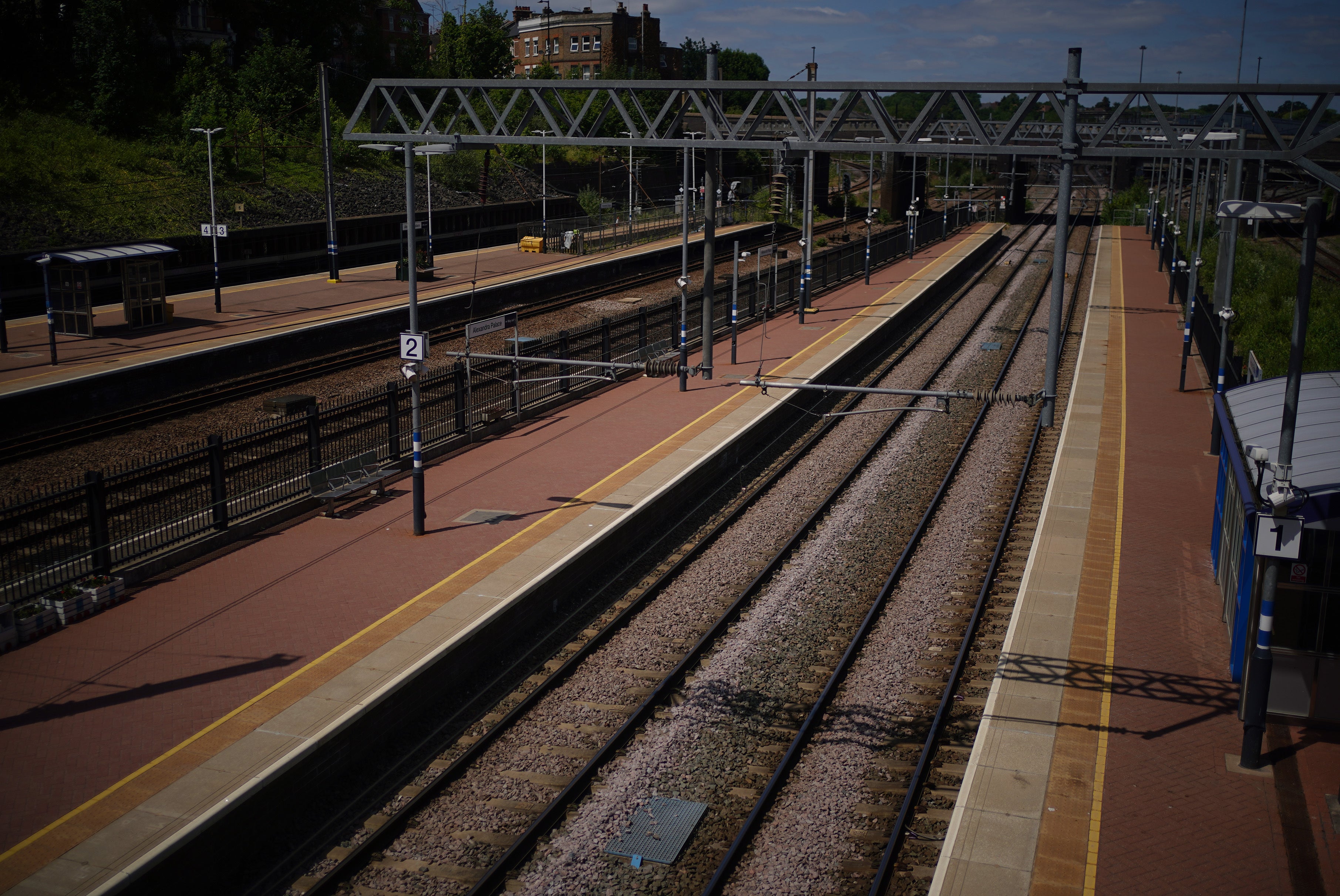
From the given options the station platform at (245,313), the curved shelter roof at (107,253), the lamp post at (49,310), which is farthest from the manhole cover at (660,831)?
the curved shelter roof at (107,253)

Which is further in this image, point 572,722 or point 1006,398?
point 1006,398

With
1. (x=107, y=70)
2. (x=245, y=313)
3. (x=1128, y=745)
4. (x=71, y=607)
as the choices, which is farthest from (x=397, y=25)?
(x=1128, y=745)

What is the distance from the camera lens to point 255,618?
41.9 feet

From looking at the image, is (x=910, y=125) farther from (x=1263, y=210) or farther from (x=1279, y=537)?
(x=1279, y=537)

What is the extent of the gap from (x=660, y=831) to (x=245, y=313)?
26.6 meters

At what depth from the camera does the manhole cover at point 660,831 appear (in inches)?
365

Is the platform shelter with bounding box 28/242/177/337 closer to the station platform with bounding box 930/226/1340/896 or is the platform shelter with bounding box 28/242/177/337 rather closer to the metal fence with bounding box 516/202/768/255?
the metal fence with bounding box 516/202/768/255

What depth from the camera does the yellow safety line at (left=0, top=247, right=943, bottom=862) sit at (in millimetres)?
8734

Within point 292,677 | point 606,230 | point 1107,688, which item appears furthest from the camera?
point 606,230

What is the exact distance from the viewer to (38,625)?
487 inches

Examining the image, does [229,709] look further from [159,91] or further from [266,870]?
[159,91]

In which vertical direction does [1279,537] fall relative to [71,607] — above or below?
above

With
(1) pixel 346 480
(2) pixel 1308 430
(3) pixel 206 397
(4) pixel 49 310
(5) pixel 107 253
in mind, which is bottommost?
(1) pixel 346 480

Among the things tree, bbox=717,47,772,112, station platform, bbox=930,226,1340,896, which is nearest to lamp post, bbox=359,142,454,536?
station platform, bbox=930,226,1340,896
